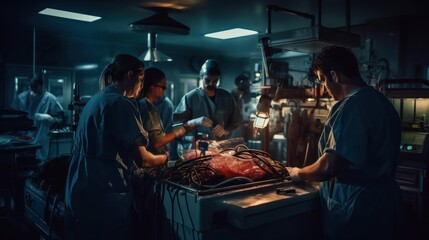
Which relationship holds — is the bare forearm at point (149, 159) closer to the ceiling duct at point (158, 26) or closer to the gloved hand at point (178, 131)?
the gloved hand at point (178, 131)

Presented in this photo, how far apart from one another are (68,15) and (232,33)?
296 centimetres

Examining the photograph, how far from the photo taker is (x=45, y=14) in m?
5.46

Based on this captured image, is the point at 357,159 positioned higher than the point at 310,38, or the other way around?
the point at 310,38

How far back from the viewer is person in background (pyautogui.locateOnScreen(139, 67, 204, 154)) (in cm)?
282

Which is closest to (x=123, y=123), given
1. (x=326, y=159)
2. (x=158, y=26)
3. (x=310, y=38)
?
(x=326, y=159)

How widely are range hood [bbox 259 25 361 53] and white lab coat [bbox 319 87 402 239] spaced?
2.39 feet

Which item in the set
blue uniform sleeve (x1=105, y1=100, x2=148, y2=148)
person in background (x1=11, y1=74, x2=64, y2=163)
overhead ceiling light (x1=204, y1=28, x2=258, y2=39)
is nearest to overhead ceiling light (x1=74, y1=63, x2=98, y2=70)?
person in background (x1=11, y1=74, x2=64, y2=163)

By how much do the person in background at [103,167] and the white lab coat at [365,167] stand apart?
1126 millimetres

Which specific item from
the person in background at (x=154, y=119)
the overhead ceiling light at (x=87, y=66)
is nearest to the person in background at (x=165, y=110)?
the person in background at (x=154, y=119)

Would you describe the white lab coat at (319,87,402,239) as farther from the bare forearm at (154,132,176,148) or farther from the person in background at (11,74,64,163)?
the person in background at (11,74,64,163)

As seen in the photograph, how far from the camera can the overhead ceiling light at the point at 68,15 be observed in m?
5.27

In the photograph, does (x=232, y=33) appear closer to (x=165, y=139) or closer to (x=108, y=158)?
(x=165, y=139)

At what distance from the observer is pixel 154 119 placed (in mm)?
2920

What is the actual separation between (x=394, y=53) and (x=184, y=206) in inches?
196
